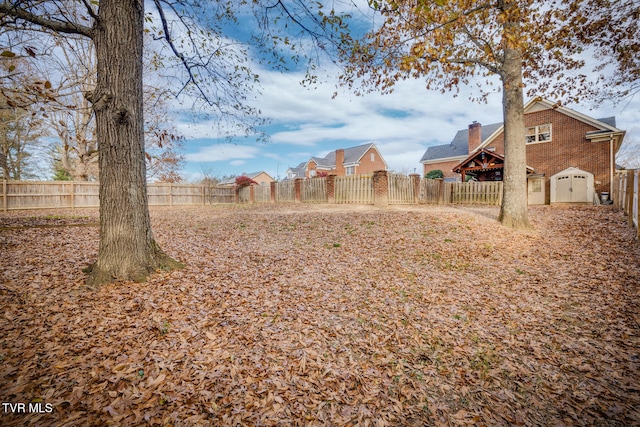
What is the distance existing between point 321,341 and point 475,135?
32.4 meters

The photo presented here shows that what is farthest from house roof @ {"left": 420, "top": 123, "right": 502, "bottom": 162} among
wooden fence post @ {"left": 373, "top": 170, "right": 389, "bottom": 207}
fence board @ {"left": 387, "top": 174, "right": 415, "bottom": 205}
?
wooden fence post @ {"left": 373, "top": 170, "right": 389, "bottom": 207}

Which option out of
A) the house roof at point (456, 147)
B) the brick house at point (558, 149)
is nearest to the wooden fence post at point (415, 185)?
the brick house at point (558, 149)

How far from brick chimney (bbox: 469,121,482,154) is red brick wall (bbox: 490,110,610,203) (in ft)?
30.5

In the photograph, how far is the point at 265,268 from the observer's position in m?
5.38

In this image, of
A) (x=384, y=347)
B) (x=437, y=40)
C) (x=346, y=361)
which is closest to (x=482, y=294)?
(x=384, y=347)

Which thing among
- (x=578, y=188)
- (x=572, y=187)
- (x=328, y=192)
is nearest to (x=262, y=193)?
(x=328, y=192)

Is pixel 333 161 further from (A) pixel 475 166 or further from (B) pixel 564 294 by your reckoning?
(B) pixel 564 294

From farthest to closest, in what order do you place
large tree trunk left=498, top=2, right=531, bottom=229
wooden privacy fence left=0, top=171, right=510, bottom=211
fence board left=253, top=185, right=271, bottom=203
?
1. fence board left=253, top=185, right=271, bottom=203
2. wooden privacy fence left=0, top=171, right=510, bottom=211
3. large tree trunk left=498, top=2, right=531, bottom=229

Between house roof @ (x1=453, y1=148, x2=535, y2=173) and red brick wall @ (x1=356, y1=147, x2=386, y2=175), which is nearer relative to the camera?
house roof @ (x1=453, y1=148, x2=535, y2=173)

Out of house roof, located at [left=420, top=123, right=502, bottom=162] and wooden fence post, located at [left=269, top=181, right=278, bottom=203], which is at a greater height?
house roof, located at [left=420, top=123, right=502, bottom=162]

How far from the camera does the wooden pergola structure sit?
19.0m

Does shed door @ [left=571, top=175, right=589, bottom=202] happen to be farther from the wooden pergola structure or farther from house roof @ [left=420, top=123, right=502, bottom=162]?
house roof @ [left=420, top=123, right=502, bottom=162]

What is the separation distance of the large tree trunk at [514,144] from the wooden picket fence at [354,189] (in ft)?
23.7

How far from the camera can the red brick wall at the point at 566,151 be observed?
58.0 feet
